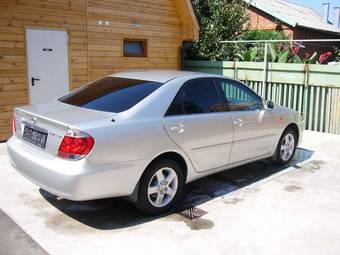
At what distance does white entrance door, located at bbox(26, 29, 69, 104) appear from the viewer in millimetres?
8942

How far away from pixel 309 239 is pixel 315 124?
647 centimetres

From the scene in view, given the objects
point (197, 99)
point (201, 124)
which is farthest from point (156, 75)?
point (201, 124)

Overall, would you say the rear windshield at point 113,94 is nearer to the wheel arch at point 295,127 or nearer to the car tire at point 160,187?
the car tire at point 160,187

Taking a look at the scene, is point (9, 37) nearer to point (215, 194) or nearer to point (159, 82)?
point (159, 82)

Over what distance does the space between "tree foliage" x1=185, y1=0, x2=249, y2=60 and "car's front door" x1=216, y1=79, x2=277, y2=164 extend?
750cm

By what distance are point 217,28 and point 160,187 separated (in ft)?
35.3

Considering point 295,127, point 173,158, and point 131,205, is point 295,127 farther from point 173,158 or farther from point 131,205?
point 131,205

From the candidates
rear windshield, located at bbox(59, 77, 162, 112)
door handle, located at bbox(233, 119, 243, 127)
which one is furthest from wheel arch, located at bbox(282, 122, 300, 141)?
rear windshield, located at bbox(59, 77, 162, 112)

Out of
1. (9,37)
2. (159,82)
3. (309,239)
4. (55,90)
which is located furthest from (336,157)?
Result: (9,37)

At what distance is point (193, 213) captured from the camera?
4.84m

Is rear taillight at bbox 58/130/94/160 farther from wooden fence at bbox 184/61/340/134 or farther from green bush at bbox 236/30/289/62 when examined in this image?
green bush at bbox 236/30/289/62

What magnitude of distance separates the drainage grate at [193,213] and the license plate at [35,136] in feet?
5.85

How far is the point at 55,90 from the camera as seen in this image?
31.0ft

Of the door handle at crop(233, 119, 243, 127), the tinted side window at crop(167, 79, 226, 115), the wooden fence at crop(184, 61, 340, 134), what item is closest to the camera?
the tinted side window at crop(167, 79, 226, 115)
